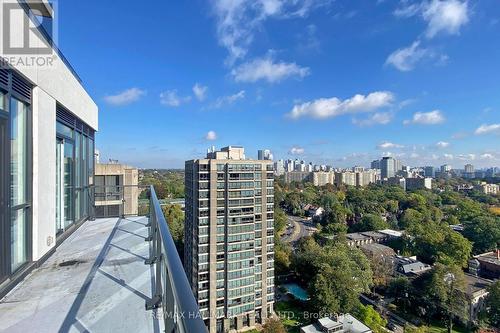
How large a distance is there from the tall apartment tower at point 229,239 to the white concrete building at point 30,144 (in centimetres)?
872

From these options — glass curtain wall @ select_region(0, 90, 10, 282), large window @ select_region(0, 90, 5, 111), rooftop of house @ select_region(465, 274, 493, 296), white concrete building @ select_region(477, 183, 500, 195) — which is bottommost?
rooftop of house @ select_region(465, 274, 493, 296)

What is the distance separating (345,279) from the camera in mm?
12961

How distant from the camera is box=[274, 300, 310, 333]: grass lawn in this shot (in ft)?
41.9

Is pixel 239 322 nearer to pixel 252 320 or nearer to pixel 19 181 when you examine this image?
pixel 252 320

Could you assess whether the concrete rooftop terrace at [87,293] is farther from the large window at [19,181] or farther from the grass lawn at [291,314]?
the grass lawn at [291,314]

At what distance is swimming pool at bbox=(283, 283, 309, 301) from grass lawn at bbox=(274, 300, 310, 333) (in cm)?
43

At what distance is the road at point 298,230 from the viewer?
2665cm

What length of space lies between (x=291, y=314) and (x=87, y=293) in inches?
563

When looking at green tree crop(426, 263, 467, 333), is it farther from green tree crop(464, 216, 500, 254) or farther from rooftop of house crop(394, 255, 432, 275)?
green tree crop(464, 216, 500, 254)

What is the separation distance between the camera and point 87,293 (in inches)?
68.5

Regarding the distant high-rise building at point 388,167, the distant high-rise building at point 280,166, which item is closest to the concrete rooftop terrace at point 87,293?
the distant high-rise building at point 280,166

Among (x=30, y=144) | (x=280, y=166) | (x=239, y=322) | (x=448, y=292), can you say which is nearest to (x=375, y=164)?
(x=280, y=166)

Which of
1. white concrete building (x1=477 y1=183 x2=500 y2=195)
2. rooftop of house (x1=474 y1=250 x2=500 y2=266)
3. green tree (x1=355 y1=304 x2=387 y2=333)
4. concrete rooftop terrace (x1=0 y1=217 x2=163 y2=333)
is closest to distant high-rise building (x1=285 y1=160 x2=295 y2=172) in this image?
white concrete building (x1=477 y1=183 x2=500 y2=195)

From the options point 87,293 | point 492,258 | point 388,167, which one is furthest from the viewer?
point 388,167
